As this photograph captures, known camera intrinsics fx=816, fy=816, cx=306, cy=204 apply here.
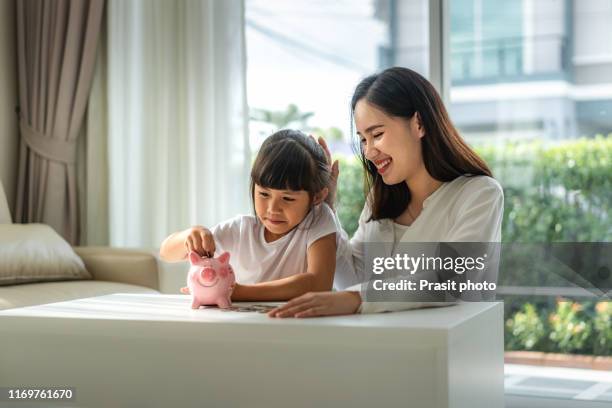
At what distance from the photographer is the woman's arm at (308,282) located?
169 cm

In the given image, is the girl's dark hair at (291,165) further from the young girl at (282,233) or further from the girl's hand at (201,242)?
the girl's hand at (201,242)

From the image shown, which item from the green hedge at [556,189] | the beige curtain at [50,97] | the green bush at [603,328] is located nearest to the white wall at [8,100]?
the beige curtain at [50,97]

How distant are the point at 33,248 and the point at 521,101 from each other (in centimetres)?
186

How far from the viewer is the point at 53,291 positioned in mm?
2670

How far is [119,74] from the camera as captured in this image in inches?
145

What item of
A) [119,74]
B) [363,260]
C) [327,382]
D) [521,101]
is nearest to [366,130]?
[363,260]

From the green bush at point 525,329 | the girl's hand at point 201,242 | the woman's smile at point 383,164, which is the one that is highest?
the woman's smile at point 383,164

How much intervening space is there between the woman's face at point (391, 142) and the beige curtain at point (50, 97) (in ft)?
7.16

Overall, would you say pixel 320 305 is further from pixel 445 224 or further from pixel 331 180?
pixel 331 180

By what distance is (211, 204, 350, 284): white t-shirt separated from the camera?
186 cm

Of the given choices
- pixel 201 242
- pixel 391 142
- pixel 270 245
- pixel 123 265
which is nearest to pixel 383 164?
pixel 391 142

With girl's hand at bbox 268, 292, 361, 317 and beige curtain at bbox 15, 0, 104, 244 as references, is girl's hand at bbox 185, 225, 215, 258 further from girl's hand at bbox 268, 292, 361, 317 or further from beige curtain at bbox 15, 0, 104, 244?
beige curtain at bbox 15, 0, 104, 244

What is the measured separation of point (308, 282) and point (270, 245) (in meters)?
0.19

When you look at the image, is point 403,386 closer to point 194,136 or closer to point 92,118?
point 194,136
